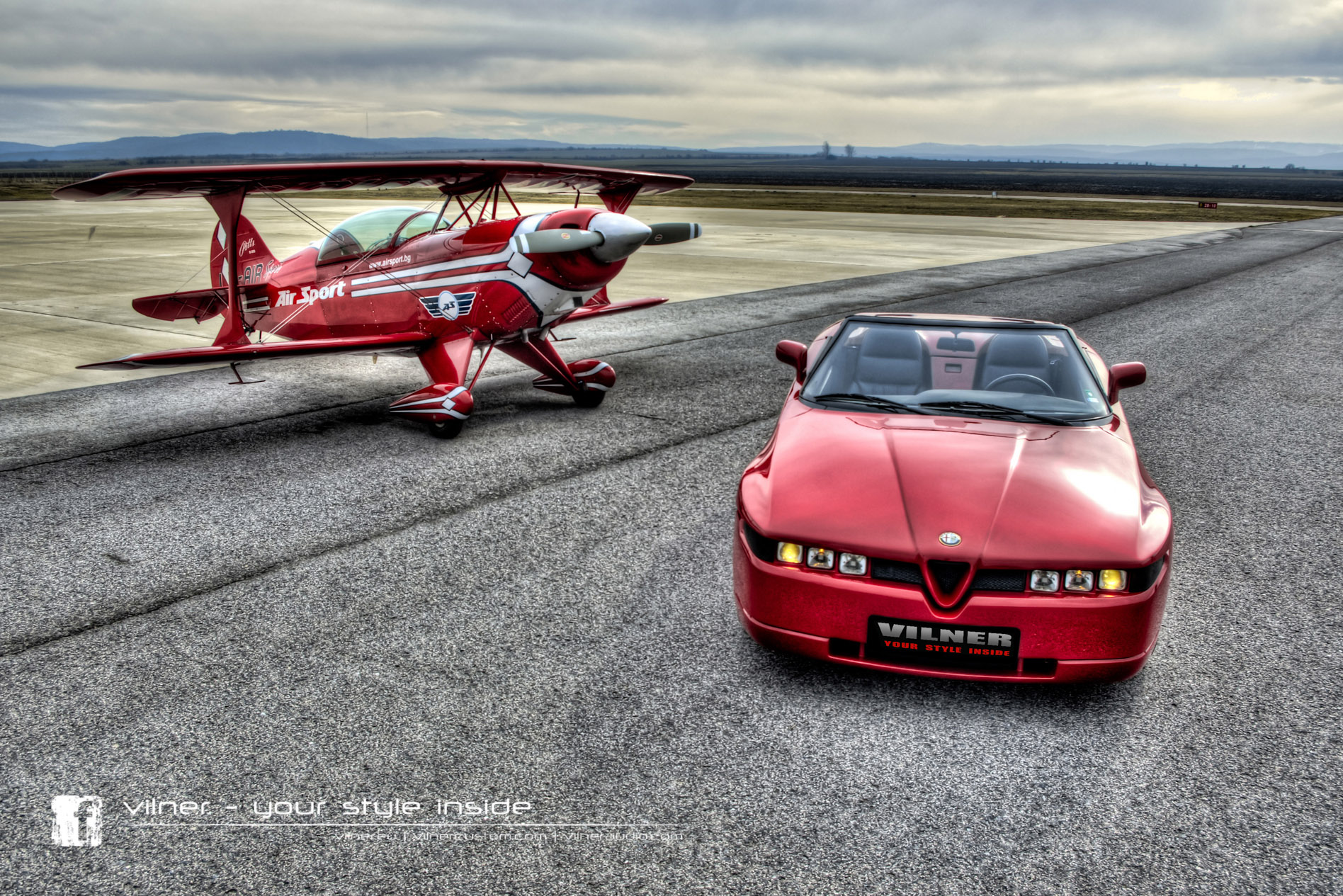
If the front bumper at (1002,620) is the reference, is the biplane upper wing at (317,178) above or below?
above

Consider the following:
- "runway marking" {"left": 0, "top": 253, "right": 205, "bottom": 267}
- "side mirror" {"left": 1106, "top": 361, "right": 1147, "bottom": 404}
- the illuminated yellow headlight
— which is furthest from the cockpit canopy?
"runway marking" {"left": 0, "top": 253, "right": 205, "bottom": 267}

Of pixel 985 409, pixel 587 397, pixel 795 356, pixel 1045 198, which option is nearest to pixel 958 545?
pixel 985 409

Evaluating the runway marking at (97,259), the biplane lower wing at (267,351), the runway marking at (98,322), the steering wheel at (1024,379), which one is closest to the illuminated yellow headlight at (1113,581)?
the steering wheel at (1024,379)

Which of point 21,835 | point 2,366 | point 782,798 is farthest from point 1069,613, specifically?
point 2,366

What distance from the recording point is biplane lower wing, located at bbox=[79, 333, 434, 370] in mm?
7391

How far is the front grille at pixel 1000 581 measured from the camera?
11.7ft

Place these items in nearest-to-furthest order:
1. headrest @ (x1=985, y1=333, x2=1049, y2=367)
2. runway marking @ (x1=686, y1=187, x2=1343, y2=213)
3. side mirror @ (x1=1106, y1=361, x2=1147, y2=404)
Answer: headrest @ (x1=985, y1=333, x2=1049, y2=367) < side mirror @ (x1=1106, y1=361, x2=1147, y2=404) < runway marking @ (x1=686, y1=187, x2=1343, y2=213)

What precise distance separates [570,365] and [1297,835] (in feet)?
24.4

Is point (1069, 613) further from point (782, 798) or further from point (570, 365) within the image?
point (570, 365)

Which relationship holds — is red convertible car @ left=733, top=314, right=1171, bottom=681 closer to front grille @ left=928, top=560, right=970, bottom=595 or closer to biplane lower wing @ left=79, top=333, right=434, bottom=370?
front grille @ left=928, top=560, right=970, bottom=595

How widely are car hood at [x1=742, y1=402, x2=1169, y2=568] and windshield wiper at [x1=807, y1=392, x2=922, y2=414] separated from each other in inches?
5.0

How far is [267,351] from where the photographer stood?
25.9 ft

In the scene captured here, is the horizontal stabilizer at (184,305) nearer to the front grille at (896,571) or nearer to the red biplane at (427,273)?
the red biplane at (427,273)

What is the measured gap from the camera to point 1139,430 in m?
8.31
